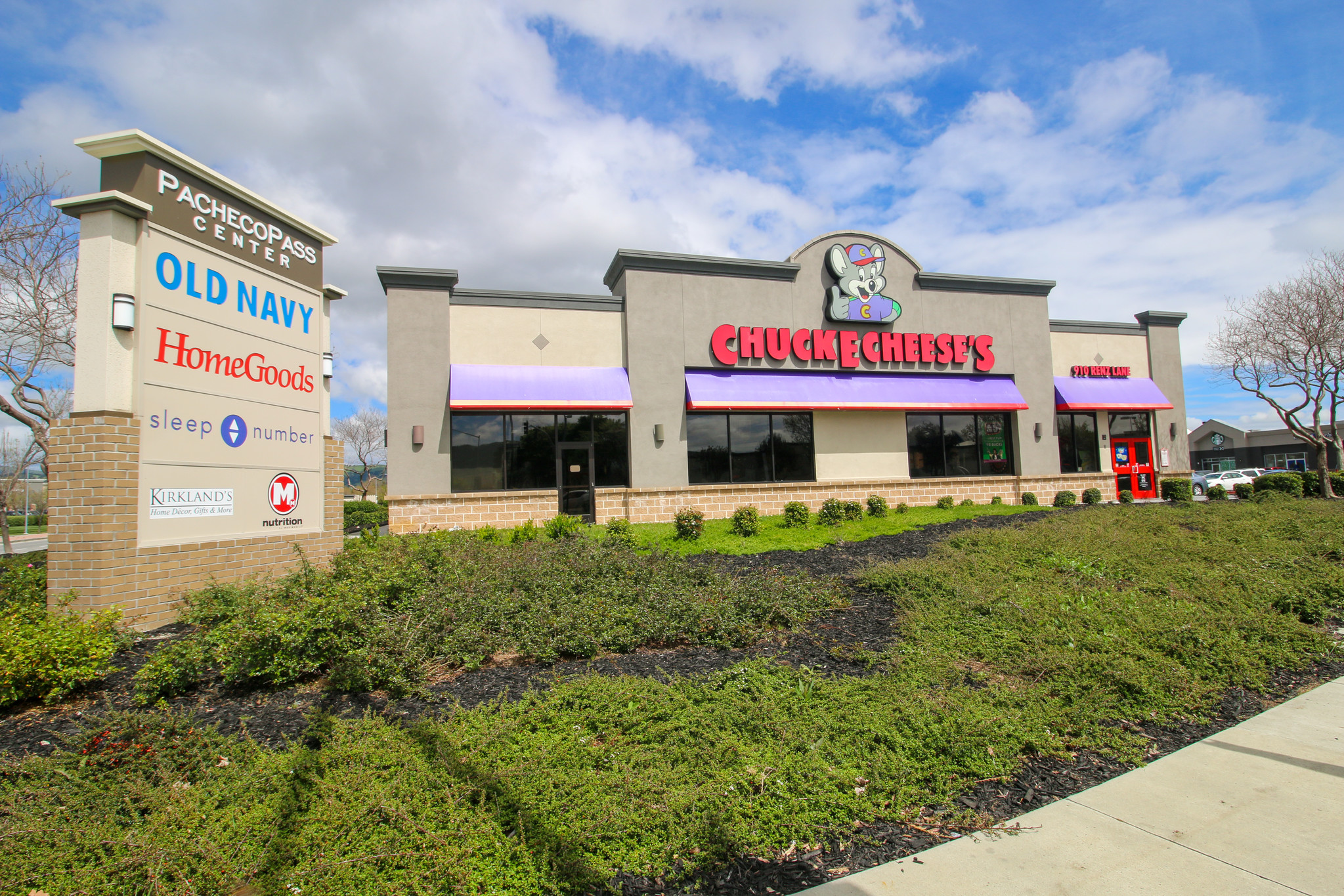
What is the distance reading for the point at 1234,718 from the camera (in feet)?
15.8

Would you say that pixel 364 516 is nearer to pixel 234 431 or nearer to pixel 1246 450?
pixel 234 431

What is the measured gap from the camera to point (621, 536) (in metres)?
12.2

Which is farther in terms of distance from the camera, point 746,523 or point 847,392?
point 847,392

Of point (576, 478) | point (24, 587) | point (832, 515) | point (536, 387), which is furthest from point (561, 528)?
point (24, 587)

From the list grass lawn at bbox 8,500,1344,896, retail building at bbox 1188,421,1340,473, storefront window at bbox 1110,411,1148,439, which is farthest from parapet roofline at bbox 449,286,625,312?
retail building at bbox 1188,421,1340,473

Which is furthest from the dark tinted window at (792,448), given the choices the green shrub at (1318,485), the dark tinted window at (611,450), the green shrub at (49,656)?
the green shrub at (1318,485)

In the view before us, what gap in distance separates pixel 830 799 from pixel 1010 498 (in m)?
20.6

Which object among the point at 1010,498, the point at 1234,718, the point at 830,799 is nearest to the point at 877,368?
the point at 1010,498

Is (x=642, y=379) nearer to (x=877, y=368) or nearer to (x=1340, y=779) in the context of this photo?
(x=877, y=368)

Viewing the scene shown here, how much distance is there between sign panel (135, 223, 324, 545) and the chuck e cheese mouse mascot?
14.4 meters

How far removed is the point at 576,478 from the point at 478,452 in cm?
266

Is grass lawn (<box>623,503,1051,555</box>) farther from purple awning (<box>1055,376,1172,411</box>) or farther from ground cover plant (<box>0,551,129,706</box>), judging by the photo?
ground cover plant (<box>0,551,129,706</box>)

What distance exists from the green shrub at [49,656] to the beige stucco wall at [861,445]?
670 inches

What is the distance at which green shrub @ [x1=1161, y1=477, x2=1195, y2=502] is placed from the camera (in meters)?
19.8
